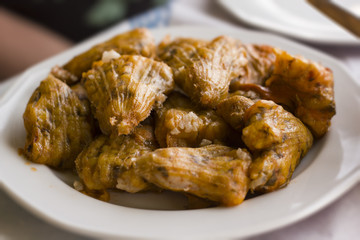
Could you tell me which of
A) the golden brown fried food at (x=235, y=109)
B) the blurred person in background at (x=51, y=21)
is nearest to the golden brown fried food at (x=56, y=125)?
the golden brown fried food at (x=235, y=109)

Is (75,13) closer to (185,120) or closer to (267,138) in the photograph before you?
(185,120)

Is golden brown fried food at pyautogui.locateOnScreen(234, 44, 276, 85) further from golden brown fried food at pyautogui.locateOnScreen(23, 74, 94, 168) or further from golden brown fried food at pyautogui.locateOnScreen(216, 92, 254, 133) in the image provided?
golden brown fried food at pyautogui.locateOnScreen(23, 74, 94, 168)

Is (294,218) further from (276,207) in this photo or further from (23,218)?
(23,218)

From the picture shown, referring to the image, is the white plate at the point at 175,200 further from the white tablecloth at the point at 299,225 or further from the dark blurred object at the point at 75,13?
the dark blurred object at the point at 75,13

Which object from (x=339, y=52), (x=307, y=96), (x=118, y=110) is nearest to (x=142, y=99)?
(x=118, y=110)

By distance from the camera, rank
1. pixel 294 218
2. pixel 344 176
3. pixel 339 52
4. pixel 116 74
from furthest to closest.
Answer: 1. pixel 339 52
2. pixel 116 74
3. pixel 344 176
4. pixel 294 218
